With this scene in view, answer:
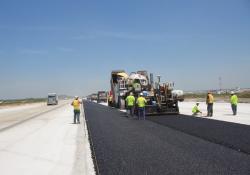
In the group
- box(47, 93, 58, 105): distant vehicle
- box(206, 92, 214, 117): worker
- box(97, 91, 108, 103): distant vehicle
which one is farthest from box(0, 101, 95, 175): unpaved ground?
box(47, 93, 58, 105): distant vehicle

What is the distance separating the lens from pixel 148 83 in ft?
105

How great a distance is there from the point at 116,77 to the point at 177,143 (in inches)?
1126

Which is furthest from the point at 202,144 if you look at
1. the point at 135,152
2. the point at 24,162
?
the point at 24,162

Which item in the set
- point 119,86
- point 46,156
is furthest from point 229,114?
point 46,156

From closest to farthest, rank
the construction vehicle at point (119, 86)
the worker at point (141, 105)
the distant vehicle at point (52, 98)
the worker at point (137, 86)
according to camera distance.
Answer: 1. the worker at point (141, 105)
2. the worker at point (137, 86)
3. the construction vehicle at point (119, 86)
4. the distant vehicle at point (52, 98)

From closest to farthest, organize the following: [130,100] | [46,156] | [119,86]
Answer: [46,156] < [130,100] < [119,86]

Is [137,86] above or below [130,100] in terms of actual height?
above

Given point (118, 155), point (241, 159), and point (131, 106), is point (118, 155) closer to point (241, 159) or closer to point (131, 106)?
point (241, 159)

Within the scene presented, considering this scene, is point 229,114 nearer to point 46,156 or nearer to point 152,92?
point 152,92

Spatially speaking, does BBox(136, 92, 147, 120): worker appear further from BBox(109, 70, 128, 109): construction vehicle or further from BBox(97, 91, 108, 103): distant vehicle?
BBox(97, 91, 108, 103): distant vehicle

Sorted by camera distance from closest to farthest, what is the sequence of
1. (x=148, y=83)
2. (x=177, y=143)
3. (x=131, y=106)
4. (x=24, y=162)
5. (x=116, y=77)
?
1. (x=24, y=162)
2. (x=177, y=143)
3. (x=131, y=106)
4. (x=148, y=83)
5. (x=116, y=77)

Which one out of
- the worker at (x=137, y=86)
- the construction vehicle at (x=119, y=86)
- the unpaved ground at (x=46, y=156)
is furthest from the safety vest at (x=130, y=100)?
the construction vehicle at (x=119, y=86)

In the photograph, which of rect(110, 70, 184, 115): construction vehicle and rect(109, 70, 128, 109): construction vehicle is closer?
rect(110, 70, 184, 115): construction vehicle

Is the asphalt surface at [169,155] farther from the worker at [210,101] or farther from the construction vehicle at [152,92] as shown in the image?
the construction vehicle at [152,92]
